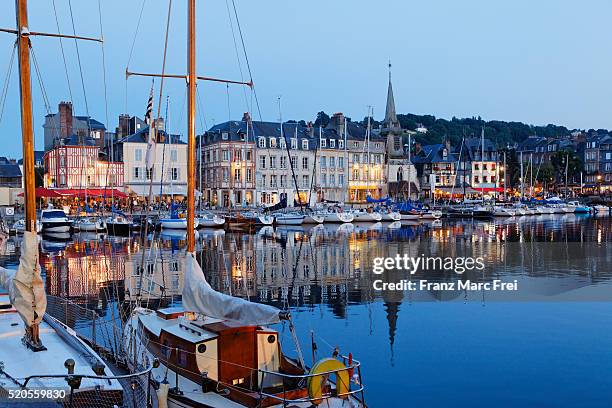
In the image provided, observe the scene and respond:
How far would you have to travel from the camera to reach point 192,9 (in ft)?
50.1

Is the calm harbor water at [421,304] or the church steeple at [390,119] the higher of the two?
the church steeple at [390,119]

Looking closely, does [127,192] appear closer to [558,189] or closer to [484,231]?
[484,231]

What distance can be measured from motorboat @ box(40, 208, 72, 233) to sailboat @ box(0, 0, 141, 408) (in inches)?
2077

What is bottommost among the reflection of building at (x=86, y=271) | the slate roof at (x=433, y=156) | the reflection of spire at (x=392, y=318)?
the reflection of spire at (x=392, y=318)

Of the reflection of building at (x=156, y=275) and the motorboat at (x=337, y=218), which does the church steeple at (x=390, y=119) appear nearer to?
the motorboat at (x=337, y=218)

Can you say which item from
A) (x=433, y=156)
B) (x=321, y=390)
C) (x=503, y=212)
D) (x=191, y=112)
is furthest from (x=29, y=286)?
(x=433, y=156)

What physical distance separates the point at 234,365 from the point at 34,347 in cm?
410

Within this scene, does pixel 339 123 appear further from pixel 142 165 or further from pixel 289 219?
pixel 142 165

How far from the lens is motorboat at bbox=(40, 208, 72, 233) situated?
6400 centimetres

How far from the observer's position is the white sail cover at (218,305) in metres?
11.3

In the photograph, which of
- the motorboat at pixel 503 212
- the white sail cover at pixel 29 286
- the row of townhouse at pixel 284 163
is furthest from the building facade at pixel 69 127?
the white sail cover at pixel 29 286

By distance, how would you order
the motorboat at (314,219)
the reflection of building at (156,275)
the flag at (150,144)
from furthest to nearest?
1. the motorboat at (314,219)
2. the reflection of building at (156,275)
3. the flag at (150,144)

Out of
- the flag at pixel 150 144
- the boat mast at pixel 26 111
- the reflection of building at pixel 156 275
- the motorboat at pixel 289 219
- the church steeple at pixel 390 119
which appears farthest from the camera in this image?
the church steeple at pixel 390 119

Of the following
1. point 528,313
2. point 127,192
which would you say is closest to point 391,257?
point 528,313
